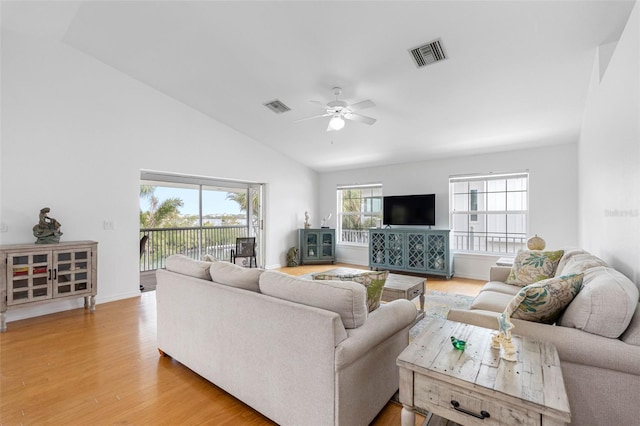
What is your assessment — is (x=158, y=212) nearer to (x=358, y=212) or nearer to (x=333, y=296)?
(x=358, y=212)

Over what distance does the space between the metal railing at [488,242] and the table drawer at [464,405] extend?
193 inches

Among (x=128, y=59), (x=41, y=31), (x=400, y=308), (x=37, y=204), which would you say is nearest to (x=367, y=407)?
(x=400, y=308)

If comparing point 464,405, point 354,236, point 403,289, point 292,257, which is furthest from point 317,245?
point 464,405

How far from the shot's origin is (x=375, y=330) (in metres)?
1.64

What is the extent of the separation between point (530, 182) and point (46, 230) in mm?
6828

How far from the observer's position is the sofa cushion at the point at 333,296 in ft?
5.07

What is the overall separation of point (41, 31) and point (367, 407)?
5.12 meters

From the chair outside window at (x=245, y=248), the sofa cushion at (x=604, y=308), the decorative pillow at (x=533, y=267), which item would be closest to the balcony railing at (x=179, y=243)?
the chair outside window at (x=245, y=248)

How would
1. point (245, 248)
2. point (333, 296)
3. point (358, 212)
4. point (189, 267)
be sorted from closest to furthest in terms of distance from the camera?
point (333, 296)
point (189, 267)
point (245, 248)
point (358, 212)

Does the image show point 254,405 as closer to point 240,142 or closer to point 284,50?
point 284,50

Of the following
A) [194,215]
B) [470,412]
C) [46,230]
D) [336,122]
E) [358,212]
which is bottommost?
[470,412]

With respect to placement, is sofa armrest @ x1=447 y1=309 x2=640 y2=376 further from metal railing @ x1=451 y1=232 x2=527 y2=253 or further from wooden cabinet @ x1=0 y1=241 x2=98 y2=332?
wooden cabinet @ x1=0 y1=241 x2=98 y2=332

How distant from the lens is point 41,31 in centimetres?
355

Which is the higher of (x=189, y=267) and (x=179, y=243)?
(x=189, y=267)
